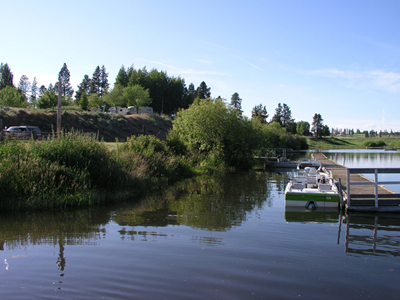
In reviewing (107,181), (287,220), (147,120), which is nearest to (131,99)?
(147,120)

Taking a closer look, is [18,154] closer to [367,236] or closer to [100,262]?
[100,262]

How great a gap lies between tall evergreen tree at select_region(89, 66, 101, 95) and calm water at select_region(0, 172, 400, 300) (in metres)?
127

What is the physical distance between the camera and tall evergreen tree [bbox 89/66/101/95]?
132125 millimetres

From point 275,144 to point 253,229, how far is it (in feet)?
250

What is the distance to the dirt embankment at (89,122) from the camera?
166 ft

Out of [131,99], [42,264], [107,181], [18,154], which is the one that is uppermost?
[131,99]

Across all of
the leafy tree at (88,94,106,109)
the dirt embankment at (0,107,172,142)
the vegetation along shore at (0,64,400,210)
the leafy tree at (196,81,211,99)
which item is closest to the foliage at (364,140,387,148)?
the vegetation along shore at (0,64,400,210)

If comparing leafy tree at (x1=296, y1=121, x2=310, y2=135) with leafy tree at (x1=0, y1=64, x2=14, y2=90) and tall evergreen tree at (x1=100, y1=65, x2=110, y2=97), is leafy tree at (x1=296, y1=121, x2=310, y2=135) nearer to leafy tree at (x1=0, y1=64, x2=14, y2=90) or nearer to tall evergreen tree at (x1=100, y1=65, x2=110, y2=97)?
tall evergreen tree at (x1=100, y1=65, x2=110, y2=97)

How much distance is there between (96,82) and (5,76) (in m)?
32.1

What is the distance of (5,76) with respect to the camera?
121 metres

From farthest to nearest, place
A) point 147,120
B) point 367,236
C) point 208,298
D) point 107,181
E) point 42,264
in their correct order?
point 147,120, point 107,181, point 367,236, point 42,264, point 208,298

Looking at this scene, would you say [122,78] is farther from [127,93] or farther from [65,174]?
[65,174]

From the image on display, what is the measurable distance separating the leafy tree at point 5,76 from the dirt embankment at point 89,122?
7280 cm

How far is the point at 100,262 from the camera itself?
789 cm
